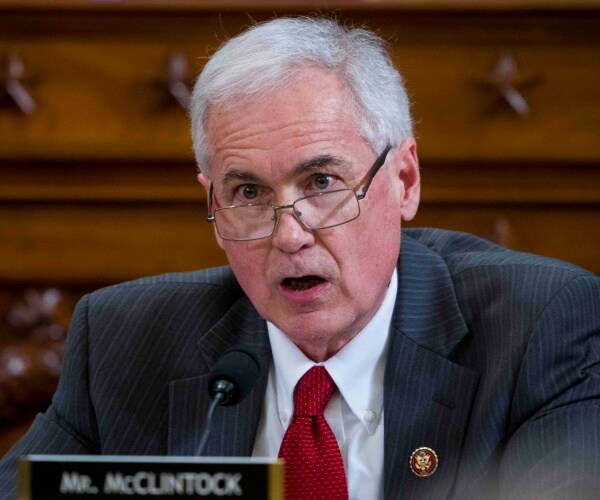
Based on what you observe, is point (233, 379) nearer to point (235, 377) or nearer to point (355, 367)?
point (235, 377)

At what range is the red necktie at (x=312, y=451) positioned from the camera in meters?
1.99

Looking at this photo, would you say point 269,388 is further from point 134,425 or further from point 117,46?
point 117,46

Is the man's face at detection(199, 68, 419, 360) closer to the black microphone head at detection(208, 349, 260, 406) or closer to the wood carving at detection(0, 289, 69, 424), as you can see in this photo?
the black microphone head at detection(208, 349, 260, 406)

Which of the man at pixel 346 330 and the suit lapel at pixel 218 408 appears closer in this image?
the man at pixel 346 330

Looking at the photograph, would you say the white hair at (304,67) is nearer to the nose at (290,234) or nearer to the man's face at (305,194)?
the man's face at (305,194)

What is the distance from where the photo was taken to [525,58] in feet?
9.96

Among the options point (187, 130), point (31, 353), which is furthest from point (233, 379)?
point (187, 130)

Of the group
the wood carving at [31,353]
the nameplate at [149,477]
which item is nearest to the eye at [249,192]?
the nameplate at [149,477]

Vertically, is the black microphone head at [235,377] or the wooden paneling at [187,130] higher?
the wooden paneling at [187,130]

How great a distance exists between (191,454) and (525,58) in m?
1.52

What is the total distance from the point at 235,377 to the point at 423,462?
1.26ft

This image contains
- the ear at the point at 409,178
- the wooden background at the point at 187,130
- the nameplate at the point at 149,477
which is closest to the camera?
the nameplate at the point at 149,477

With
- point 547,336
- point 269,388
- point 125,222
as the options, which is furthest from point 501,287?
point 125,222

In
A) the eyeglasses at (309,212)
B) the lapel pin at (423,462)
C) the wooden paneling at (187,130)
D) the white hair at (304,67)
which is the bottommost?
the lapel pin at (423,462)
